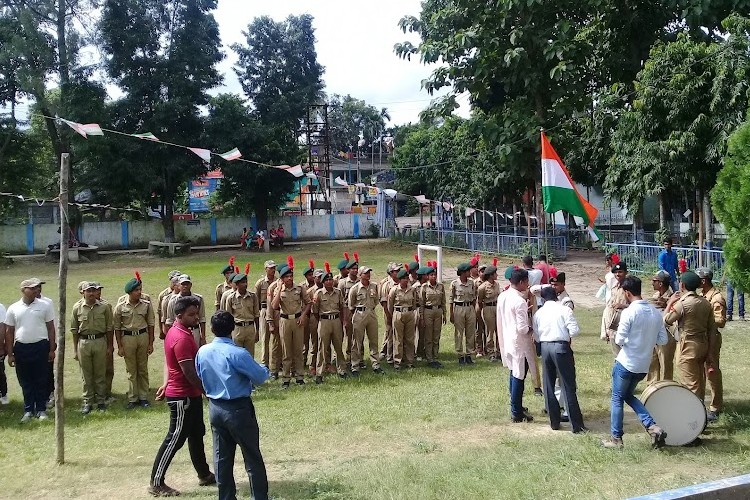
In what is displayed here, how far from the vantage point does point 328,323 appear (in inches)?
388

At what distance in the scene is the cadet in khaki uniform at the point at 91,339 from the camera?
850 cm

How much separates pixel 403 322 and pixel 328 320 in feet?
4.06

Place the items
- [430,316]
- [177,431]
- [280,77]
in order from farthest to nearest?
[280,77], [430,316], [177,431]

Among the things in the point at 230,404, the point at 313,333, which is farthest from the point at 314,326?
the point at 230,404

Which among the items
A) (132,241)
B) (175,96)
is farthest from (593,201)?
(132,241)

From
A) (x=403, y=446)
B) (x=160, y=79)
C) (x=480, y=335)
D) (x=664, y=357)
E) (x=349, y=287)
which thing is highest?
(x=160, y=79)

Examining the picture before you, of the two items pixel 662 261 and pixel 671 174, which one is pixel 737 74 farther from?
pixel 662 261

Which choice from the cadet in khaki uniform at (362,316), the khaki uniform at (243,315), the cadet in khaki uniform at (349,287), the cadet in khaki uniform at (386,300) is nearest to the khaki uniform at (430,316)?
the cadet in khaki uniform at (386,300)

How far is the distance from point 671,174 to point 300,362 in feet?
42.4

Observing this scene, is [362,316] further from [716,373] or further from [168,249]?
[168,249]

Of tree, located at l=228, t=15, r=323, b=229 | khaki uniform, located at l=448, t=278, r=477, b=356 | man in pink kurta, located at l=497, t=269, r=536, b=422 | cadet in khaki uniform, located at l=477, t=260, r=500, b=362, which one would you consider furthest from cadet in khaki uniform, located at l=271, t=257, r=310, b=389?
tree, located at l=228, t=15, r=323, b=229

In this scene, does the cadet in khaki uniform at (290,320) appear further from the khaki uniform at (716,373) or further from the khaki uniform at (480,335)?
the khaki uniform at (716,373)

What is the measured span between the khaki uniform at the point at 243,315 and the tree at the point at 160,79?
78.0 feet

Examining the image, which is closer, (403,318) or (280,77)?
(403,318)
